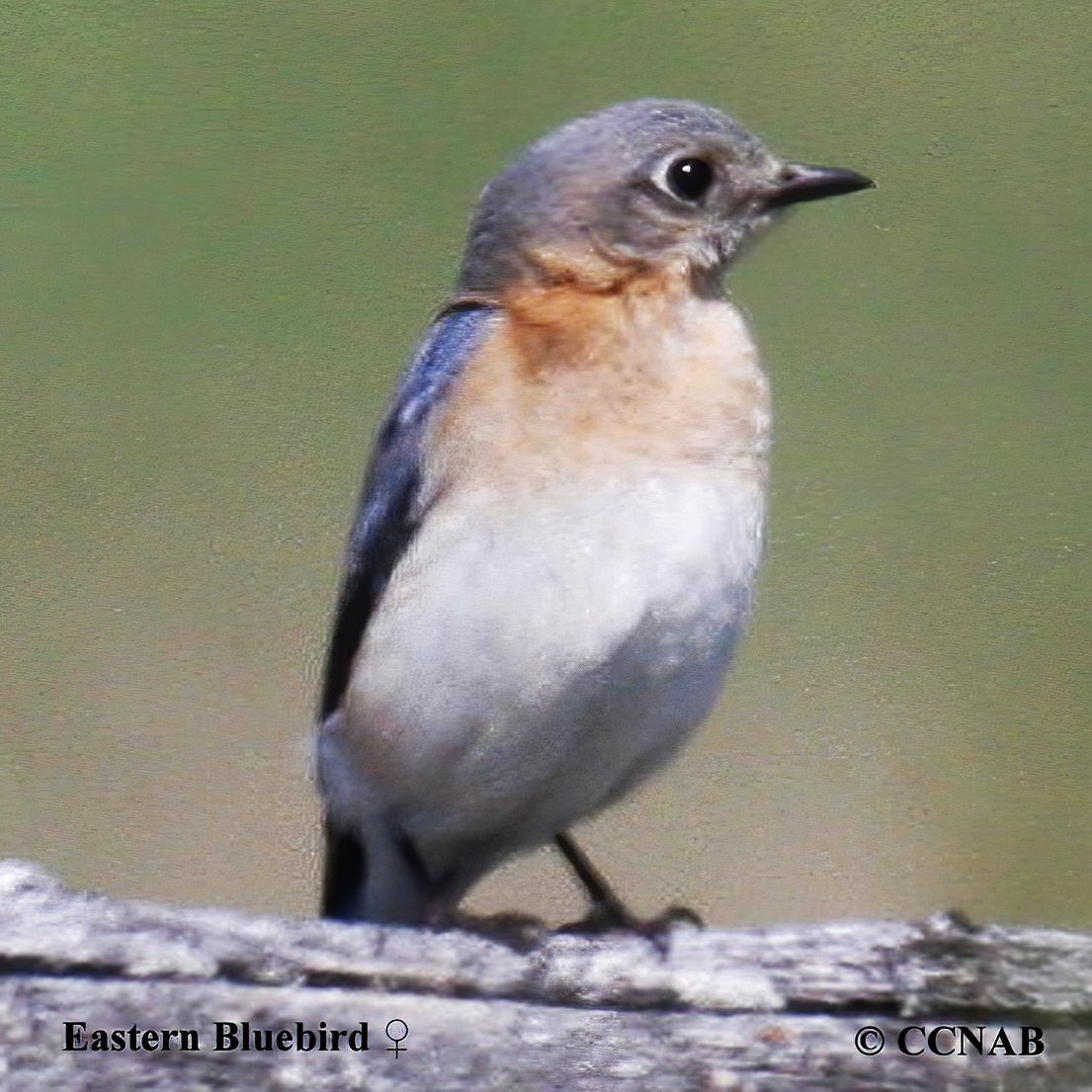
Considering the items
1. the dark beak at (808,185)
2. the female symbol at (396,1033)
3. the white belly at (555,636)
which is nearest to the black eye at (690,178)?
the dark beak at (808,185)

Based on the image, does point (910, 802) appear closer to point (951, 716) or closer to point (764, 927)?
point (951, 716)

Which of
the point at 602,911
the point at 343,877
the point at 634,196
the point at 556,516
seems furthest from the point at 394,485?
the point at 602,911

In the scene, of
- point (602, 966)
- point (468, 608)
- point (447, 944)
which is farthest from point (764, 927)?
point (468, 608)

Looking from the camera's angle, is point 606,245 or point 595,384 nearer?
point 595,384

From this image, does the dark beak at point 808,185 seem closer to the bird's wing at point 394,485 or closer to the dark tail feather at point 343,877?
the bird's wing at point 394,485

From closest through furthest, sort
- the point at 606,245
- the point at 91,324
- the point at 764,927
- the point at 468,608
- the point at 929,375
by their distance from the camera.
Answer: the point at 764,927 < the point at 468,608 < the point at 606,245 < the point at 929,375 < the point at 91,324

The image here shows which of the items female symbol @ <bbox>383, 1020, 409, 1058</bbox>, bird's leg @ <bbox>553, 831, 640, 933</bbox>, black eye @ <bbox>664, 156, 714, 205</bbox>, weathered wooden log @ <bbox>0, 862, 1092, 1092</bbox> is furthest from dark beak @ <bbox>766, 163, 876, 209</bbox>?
female symbol @ <bbox>383, 1020, 409, 1058</bbox>
